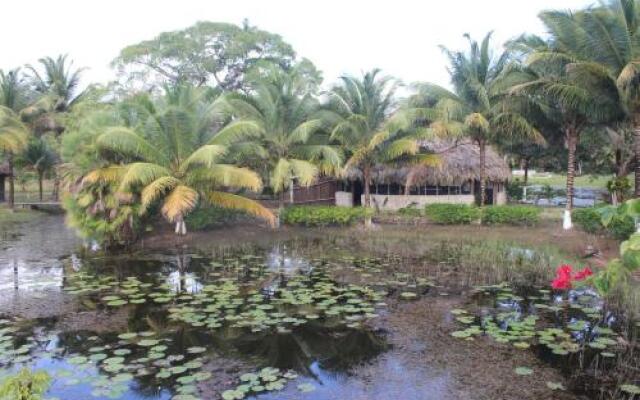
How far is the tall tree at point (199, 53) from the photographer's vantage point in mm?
29750

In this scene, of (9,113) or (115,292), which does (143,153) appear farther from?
(9,113)

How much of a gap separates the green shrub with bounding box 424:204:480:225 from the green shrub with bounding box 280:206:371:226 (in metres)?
2.24

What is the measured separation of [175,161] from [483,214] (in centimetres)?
965

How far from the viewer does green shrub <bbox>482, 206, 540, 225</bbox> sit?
16.8m

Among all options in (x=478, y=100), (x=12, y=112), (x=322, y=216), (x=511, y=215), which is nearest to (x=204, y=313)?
(x=322, y=216)

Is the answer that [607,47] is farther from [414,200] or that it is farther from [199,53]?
[199,53]

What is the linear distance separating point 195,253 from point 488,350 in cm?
860

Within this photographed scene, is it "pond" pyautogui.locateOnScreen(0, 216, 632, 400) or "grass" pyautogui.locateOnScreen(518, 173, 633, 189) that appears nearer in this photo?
"pond" pyautogui.locateOnScreen(0, 216, 632, 400)

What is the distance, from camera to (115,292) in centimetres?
945

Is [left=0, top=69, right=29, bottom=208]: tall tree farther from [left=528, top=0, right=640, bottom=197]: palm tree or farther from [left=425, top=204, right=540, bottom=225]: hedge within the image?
[left=528, top=0, right=640, bottom=197]: palm tree

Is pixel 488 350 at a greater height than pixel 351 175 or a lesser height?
lesser

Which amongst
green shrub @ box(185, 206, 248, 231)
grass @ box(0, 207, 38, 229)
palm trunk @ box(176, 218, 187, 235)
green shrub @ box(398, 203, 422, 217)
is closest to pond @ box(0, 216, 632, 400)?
palm trunk @ box(176, 218, 187, 235)

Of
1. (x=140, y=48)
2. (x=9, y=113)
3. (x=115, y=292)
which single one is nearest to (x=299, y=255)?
(x=115, y=292)

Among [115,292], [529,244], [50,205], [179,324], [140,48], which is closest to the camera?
[179,324]
